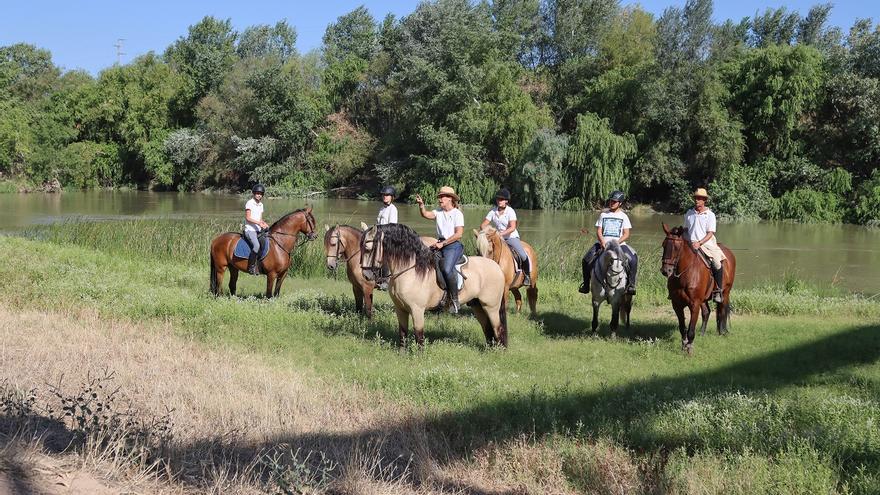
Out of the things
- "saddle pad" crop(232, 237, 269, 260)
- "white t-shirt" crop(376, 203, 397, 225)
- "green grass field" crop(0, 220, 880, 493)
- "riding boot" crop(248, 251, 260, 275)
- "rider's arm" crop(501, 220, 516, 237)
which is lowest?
"green grass field" crop(0, 220, 880, 493)

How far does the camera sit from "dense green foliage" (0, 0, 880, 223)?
43.8m

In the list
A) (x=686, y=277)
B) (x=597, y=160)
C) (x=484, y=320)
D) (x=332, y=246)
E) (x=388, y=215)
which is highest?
(x=597, y=160)

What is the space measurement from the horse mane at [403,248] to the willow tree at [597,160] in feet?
122

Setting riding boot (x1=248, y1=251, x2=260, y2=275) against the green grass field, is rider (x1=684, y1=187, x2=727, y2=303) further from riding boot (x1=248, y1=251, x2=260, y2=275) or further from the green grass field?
riding boot (x1=248, y1=251, x2=260, y2=275)

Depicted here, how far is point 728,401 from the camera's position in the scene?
269 inches

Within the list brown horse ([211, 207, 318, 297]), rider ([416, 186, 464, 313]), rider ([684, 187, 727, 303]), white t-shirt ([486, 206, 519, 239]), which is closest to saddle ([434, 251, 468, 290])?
rider ([416, 186, 464, 313])

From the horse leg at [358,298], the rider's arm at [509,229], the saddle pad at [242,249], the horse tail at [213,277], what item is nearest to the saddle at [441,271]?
the rider's arm at [509,229]

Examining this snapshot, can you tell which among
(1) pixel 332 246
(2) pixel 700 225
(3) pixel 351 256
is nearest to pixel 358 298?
(3) pixel 351 256

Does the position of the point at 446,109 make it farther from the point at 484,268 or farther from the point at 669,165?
the point at 484,268

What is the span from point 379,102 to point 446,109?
40.7 ft

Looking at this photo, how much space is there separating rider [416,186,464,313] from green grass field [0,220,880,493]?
0.92 m

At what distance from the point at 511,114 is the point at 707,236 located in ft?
134

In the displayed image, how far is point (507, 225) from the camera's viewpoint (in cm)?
1216

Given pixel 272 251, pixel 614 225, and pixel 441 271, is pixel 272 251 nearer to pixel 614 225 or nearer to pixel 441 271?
pixel 441 271
